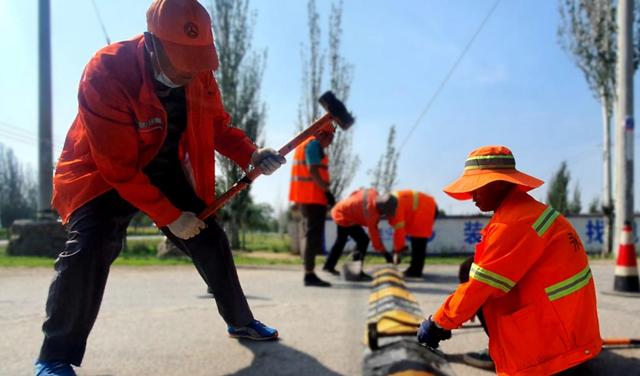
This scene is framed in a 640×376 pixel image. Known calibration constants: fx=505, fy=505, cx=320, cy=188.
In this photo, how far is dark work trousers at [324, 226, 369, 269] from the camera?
6.95 meters

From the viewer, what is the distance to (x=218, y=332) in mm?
3340

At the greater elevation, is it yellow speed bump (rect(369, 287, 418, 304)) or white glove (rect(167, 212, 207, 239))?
white glove (rect(167, 212, 207, 239))

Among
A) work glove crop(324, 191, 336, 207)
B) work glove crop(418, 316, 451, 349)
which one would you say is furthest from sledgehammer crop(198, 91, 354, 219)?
work glove crop(324, 191, 336, 207)

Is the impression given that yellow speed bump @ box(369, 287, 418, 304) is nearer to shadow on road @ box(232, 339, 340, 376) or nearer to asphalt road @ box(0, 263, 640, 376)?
asphalt road @ box(0, 263, 640, 376)

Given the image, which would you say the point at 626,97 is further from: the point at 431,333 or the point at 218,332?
the point at 218,332

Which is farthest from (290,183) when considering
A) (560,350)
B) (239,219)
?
(239,219)

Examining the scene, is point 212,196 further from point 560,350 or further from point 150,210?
point 560,350

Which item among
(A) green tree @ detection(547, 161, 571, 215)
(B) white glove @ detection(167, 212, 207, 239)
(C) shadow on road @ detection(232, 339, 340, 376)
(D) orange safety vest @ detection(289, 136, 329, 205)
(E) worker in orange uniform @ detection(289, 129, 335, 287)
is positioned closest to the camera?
(B) white glove @ detection(167, 212, 207, 239)

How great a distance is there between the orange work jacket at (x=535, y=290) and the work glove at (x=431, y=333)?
0.10 m

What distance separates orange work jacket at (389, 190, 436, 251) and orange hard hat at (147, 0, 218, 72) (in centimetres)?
477

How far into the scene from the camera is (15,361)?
2.71 m

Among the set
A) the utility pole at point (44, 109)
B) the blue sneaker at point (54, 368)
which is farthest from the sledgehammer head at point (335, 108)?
the utility pole at point (44, 109)

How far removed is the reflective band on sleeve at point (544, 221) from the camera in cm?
200

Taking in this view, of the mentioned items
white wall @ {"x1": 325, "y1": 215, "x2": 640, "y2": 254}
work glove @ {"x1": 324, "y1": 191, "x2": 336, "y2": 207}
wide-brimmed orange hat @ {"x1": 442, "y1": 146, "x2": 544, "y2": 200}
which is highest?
wide-brimmed orange hat @ {"x1": 442, "y1": 146, "x2": 544, "y2": 200}
